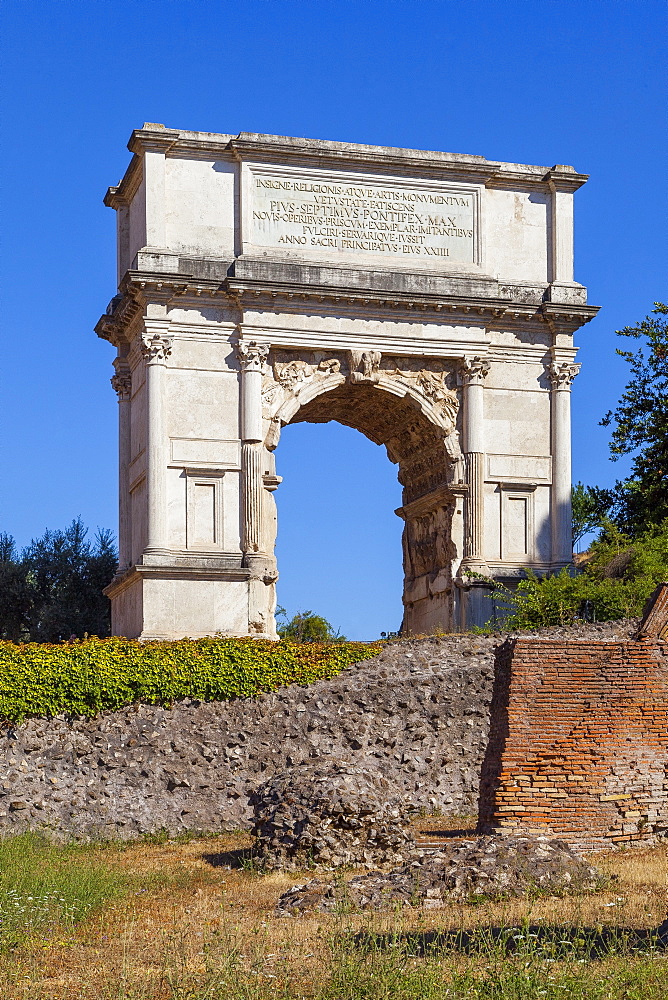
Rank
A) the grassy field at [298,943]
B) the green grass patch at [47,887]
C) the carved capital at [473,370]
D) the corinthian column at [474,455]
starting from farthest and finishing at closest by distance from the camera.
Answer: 1. the carved capital at [473,370]
2. the corinthian column at [474,455]
3. the green grass patch at [47,887]
4. the grassy field at [298,943]

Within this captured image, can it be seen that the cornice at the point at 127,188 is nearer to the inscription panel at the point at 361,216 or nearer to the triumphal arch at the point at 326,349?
the triumphal arch at the point at 326,349

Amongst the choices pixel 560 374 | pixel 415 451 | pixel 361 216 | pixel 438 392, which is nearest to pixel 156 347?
pixel 361 216

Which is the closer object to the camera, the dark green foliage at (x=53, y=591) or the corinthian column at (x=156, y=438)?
the corinthian column at (x=156, y=438)

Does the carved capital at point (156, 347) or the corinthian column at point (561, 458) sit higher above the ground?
the carved capital at point (156, 347)

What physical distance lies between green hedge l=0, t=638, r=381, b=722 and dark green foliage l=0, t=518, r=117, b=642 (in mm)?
18051

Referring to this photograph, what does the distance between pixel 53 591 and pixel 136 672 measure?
20522 millimetres

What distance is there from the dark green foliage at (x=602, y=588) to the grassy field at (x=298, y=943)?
1136cm

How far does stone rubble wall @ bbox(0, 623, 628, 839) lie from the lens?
74.2 feet

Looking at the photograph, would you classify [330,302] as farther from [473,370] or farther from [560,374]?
[560,374]

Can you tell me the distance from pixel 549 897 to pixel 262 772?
9737 mm

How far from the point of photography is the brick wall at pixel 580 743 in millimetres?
17297

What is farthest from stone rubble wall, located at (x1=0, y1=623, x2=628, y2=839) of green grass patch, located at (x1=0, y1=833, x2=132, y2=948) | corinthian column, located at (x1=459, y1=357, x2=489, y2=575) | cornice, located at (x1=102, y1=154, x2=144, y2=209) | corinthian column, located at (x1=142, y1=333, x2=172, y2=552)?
cornice, located at (x1=102, y1=154, x2=144, y2=209)

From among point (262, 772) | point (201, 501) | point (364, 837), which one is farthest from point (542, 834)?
point (201, 501)

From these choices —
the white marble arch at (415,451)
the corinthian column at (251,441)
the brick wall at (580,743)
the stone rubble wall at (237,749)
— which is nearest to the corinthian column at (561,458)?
the white marble arch at (415,451)
